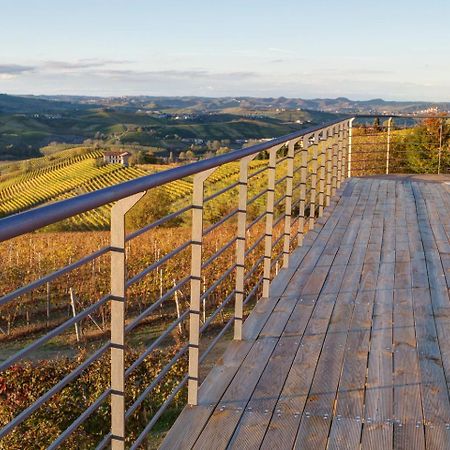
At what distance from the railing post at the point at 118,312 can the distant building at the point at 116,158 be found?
204 feet

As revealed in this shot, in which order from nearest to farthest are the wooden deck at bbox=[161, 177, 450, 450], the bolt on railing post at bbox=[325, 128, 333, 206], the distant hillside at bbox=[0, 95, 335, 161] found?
the wooden deck at bbox=[161, 177, 450, 450] < the bolt on railing post at bbox=[325, 128, 333, 206] < the distant hillside at bbox=[0, 95, 335, 161]

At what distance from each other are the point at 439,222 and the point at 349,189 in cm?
246

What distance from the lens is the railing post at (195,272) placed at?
2039mm

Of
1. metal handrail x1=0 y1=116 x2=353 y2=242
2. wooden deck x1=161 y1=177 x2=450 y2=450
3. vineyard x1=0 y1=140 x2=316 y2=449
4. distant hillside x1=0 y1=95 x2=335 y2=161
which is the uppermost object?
distant hillside x1=0 y1=95 x2=335 y2=161

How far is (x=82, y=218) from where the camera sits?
1759 inches

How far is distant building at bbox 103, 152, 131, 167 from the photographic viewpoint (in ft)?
207

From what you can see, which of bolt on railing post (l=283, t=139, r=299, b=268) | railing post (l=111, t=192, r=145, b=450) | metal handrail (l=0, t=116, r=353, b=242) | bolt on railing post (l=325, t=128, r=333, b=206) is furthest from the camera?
bolt on railing post (l=325, t=128, r=333, b=206)

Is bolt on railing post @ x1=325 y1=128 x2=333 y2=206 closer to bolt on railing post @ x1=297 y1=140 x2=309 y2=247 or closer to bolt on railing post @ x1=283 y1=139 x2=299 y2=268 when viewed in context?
bolt on railing post @ x1=297 y1=140 x2=309 y2=247

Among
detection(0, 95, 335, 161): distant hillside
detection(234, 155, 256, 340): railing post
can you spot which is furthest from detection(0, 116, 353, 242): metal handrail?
detection(0, 95, 335, 161): distant hillside

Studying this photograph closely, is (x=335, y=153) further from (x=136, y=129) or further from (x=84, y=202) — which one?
(x=136, y=129)

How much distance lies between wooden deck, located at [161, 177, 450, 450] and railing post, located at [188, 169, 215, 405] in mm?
102

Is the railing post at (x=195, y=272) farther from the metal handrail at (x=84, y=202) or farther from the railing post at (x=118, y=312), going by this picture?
the railing post at (x=118, y=312)

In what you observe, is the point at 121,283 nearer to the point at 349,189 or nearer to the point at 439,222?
the point at 439,222

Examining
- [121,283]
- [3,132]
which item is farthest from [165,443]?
[3,132]
